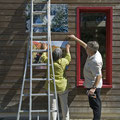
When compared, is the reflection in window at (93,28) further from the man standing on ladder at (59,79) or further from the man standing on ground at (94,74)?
the man standing on ground at (94,74)

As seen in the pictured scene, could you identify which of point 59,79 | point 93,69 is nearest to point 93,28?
point 59,79

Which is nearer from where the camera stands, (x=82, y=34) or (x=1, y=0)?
(x=1, y=0)

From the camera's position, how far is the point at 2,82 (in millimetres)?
6145

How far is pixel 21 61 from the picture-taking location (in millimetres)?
6125

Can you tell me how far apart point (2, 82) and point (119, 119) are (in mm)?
2800

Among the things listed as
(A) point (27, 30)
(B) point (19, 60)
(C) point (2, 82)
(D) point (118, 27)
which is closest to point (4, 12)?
(A) point (27, 30)

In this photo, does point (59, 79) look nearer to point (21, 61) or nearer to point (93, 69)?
point (93, 69)

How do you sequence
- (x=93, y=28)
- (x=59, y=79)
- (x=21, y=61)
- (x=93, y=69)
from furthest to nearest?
(x=93, y=28), (x=21, y=61), (x=59, y=79), (x=93, y=69)

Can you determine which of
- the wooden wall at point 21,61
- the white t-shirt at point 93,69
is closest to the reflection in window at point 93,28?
the wooden wall at point 21,61

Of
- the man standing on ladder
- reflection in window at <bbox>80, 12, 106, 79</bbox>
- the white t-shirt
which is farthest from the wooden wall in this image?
reflection in window at <bbox>80, 12, 106, 79</bbox>

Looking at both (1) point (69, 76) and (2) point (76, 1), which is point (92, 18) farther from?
(1) point (69, 76)

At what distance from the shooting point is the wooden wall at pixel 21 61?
20.0 ft

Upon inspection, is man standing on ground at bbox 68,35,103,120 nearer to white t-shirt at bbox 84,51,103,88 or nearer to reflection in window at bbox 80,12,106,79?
white t-shirt at bbox 84,51,103,88

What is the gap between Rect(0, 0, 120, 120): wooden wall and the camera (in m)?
6.09
